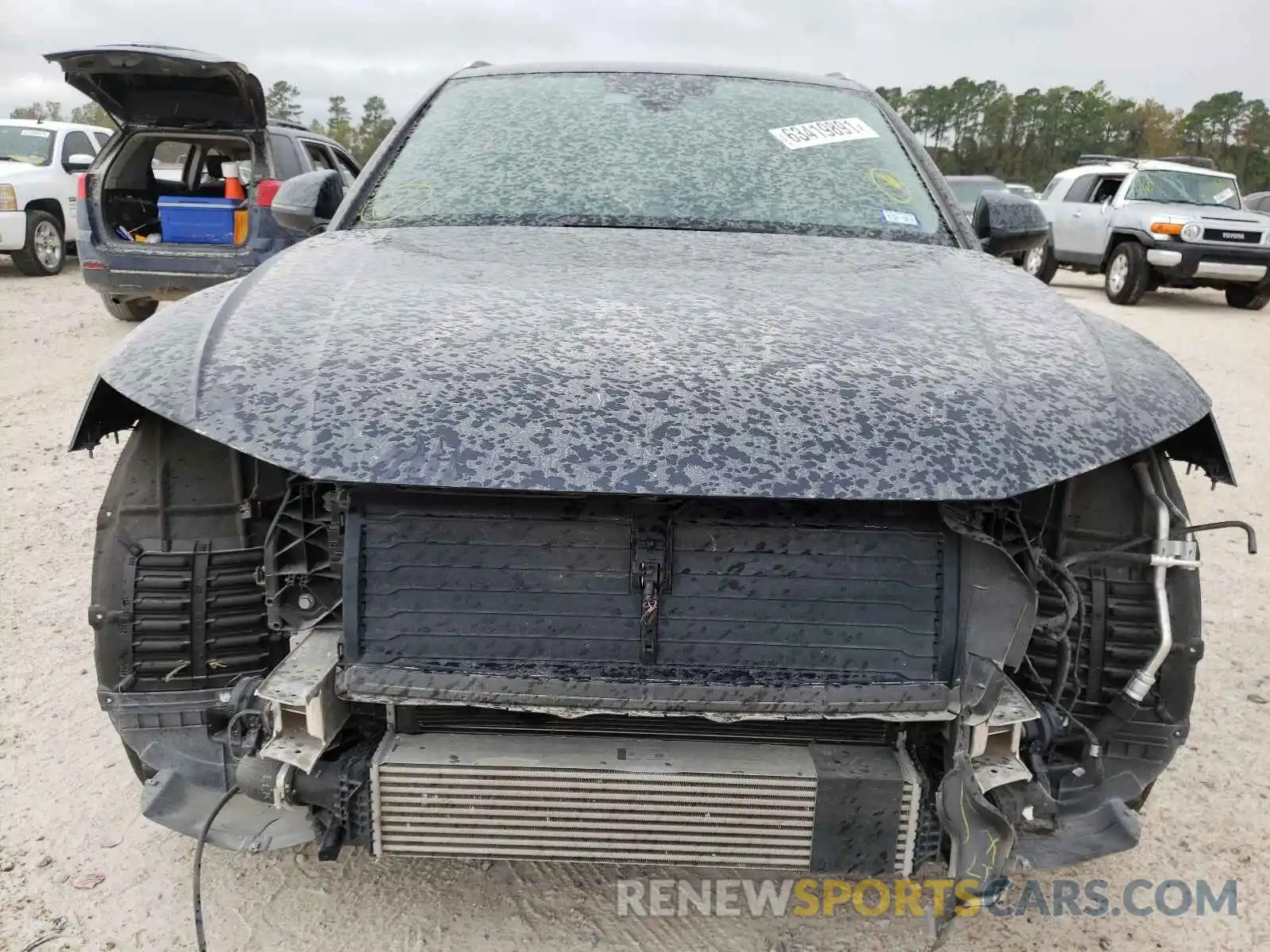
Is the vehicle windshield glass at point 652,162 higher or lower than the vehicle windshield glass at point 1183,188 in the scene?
lower

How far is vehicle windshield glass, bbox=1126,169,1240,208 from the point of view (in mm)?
12742

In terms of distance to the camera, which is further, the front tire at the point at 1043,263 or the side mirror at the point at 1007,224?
the front tire at the point at 1043,263

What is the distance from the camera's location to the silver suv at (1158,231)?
11.9 metres

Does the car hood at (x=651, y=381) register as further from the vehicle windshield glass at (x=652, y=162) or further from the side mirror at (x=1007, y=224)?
the side mirror at (x=1007, y=224)

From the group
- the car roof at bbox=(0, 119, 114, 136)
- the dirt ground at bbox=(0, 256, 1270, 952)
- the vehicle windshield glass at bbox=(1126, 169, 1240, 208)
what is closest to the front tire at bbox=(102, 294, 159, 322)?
the car roof at bbox=(0, 119, 114, 136)

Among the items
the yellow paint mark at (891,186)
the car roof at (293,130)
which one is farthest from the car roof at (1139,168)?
the yellow paint mark at (891,186)

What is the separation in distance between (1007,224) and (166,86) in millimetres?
6007

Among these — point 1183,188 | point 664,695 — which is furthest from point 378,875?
point 1183,188

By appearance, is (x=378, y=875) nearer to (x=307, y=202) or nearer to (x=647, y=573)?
(x=647, y=573)

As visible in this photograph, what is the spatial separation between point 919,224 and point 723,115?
27.4 inches

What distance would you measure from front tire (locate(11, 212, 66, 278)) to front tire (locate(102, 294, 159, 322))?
328 cm

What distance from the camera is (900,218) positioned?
2.80 metres

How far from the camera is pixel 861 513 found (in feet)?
5.74

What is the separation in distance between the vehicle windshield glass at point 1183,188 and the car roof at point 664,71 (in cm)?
1112
